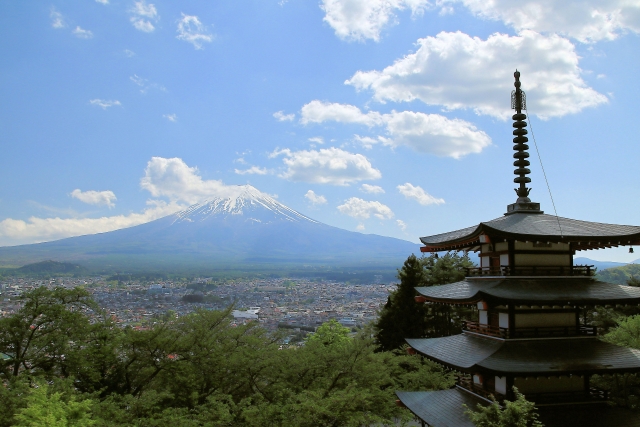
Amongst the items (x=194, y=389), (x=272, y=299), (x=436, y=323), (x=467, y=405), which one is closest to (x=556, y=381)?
(x=467, y=405)

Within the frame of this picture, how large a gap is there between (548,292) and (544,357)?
145 cm

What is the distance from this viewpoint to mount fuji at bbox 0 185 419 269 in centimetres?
11662

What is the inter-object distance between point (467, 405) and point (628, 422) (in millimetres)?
3292

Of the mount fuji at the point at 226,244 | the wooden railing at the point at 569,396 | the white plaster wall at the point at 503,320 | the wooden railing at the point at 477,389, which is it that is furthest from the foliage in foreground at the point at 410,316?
the mount fuji at the point at 226,244

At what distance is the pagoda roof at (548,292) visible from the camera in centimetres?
976

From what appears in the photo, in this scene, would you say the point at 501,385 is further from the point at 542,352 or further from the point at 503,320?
the point at 503,320

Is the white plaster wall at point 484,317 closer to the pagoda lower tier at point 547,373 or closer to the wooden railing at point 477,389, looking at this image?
the pagoda lower tier at point 547,373

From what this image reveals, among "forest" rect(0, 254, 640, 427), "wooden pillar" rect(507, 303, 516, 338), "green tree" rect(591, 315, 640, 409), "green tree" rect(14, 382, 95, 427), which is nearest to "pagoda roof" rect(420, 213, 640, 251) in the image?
"wooden pillar" rect(507, 303, 516, 338)

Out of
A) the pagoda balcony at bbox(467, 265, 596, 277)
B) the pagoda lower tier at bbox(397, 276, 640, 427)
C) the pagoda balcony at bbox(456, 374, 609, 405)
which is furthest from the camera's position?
the pagoda balcony at bbox(467, 265, 596, 277)

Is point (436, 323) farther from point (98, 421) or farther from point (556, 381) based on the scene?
point (98, 421)

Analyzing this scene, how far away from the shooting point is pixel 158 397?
12.1 m

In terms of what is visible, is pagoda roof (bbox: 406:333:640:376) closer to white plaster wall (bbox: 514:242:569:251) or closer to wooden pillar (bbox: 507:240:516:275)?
wooden pillar (bbox: 507:240:516:275)

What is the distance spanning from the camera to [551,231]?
1029 cm

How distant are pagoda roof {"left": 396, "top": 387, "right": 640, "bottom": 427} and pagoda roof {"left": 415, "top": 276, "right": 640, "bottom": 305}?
7.77 ft
